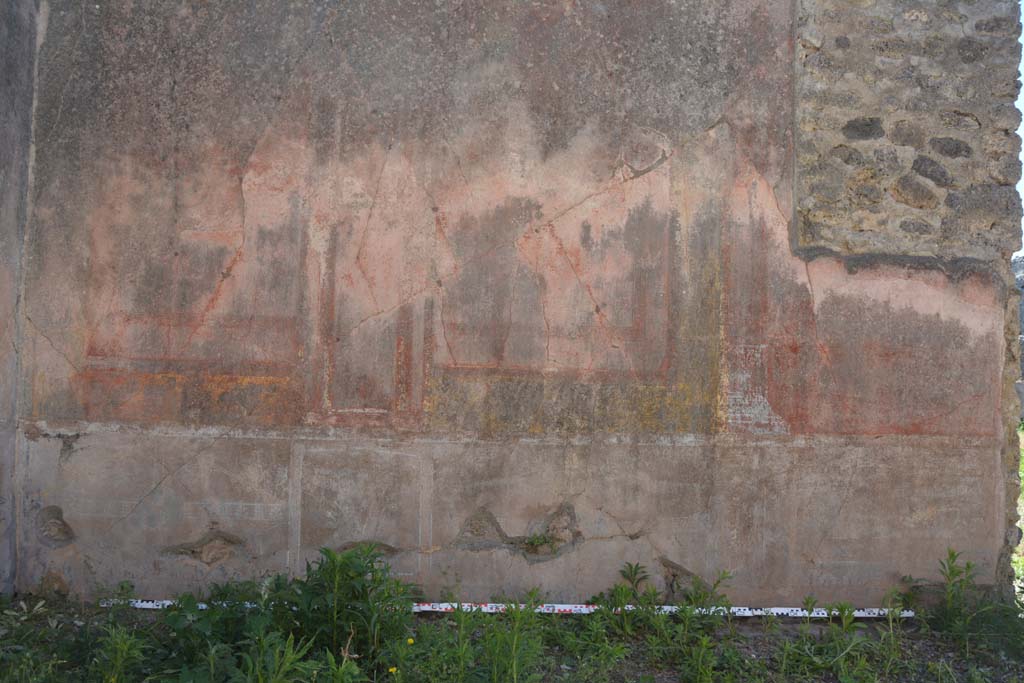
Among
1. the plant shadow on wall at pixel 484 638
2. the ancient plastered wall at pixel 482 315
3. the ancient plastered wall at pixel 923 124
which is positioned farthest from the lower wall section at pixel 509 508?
the ancient plastered wall at pixel 923 124

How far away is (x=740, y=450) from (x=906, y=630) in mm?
1003

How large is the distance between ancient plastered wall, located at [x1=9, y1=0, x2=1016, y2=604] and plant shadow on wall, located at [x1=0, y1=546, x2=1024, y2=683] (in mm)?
186

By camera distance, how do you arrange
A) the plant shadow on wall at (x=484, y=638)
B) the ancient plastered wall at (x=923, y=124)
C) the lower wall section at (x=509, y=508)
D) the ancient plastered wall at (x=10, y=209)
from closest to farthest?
the plant shadow on wall at (x=484, y=638)
the ancient plastered wall at (x=10, y=209)
the lower wall section at (x=509, y=508)
the ancient plastered wall at (x=923, y=124)

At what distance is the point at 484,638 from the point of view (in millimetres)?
3049

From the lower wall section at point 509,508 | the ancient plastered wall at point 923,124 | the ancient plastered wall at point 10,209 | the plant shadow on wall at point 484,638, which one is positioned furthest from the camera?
the ancient plastered wall at point 923,124

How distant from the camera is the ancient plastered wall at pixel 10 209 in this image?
11.5 ft

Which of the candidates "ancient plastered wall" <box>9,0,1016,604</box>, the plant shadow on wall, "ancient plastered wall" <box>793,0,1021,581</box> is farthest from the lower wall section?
"ancient plastered wall" <box>793,0,1021,581</box>

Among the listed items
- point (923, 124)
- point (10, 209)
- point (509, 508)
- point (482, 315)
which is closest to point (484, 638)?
point (509, 508)

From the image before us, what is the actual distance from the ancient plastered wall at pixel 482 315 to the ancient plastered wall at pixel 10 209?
0.19 ft

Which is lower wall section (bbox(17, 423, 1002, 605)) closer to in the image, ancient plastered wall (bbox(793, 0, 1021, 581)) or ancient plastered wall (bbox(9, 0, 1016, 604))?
ancient plastered wall (bbox(9, 0, 1016, 604))

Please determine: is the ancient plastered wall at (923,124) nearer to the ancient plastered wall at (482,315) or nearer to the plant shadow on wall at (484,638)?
the ancient plastered wall at (482,315)

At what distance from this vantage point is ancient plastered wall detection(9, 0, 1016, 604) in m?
3.64

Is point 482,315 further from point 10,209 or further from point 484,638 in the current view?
point 10,209

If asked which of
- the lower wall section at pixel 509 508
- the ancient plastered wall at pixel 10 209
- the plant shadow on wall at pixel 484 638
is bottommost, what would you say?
the plant shadow on wall at pixel 484 638
